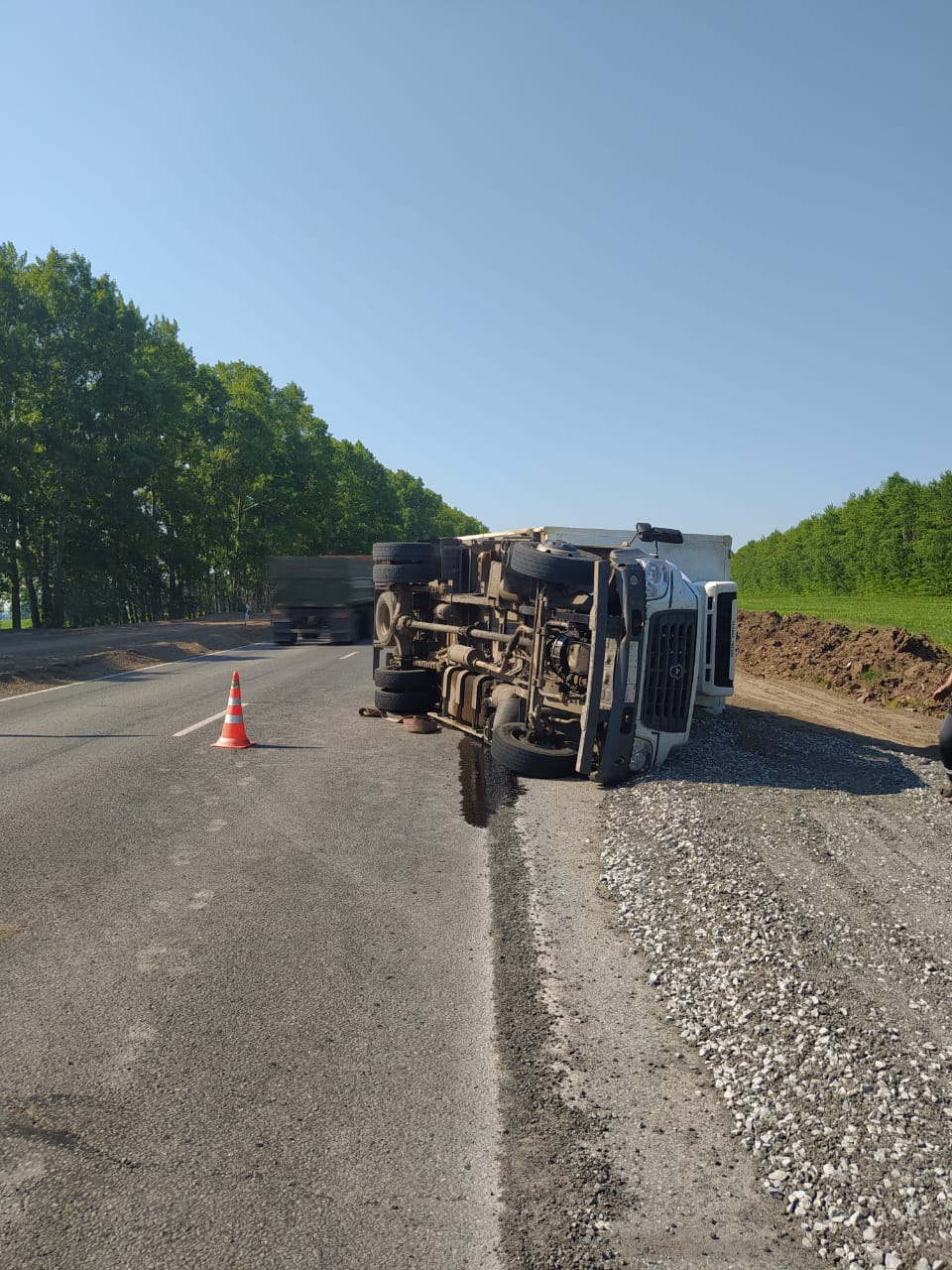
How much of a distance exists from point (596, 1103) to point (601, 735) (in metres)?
5.14

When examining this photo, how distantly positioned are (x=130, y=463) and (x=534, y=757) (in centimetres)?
Answer: 3680

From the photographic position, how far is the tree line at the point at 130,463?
123 feet

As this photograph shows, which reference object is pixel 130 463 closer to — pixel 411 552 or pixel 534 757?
pixel 411 552

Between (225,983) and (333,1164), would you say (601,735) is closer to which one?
(225,983)

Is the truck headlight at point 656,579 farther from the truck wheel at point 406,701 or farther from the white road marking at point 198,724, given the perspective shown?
the white road marking at point 198,724

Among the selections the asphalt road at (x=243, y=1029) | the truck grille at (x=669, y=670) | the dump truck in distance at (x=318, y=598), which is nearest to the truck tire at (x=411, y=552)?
the truck grille at (x=669, y=670)

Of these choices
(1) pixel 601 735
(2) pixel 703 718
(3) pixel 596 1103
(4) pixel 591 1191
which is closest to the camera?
(4) pixel 591 1191

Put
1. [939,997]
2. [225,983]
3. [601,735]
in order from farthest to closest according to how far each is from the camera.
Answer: [601,735], [225,983], [939,997]

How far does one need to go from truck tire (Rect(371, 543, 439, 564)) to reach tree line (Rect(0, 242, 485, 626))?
26155 mm

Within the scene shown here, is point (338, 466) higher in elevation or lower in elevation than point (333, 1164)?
higher

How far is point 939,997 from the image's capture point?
12.8 feet

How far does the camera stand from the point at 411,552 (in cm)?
1250

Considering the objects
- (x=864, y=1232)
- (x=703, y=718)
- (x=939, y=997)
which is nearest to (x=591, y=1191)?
(x=864, y=1232)

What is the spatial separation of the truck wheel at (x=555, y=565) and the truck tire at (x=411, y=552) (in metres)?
3.64
